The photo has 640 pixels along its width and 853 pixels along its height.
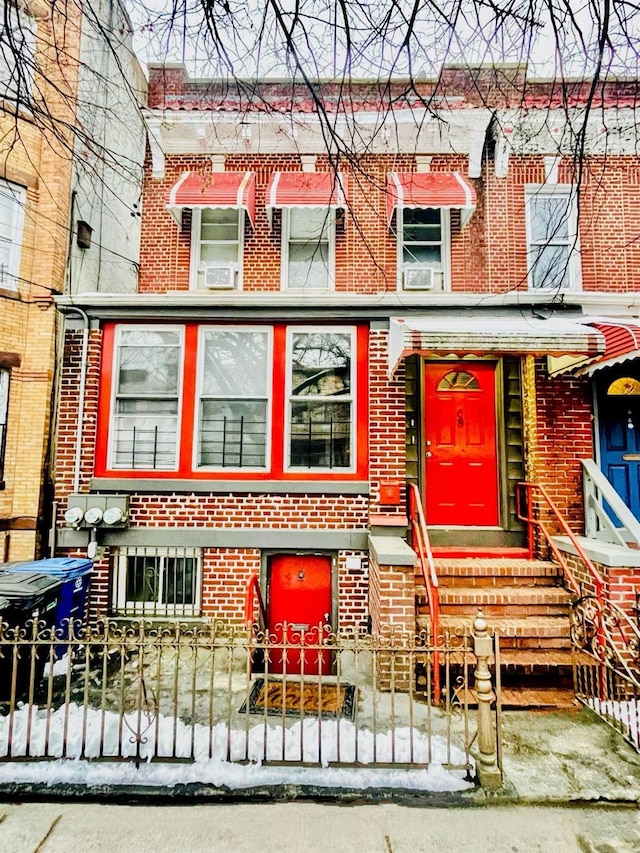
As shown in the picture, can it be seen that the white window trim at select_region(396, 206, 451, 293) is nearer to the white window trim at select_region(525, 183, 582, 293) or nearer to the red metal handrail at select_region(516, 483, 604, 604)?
the white window trim at select_region(525, 183, 582, 293)

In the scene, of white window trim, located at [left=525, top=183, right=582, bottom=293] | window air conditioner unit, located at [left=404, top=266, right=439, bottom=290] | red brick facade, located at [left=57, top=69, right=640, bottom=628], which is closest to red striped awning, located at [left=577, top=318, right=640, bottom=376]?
red brick facade, located at [left=57, top=69, right=640, bottom=628]

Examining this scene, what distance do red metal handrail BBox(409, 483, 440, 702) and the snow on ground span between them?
709 millimetres

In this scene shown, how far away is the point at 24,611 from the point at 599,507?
6979mm

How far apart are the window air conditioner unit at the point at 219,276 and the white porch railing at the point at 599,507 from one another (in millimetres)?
6587

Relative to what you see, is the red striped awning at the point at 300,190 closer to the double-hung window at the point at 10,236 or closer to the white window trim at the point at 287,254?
the white window trim at the point at 287,254

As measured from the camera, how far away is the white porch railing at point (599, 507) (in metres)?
5.81

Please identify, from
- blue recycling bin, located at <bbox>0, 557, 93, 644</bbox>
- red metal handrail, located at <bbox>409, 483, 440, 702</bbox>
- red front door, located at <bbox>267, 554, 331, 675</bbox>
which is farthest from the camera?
red front door, located at <bbox>267, 554, 331, 675</bbox>

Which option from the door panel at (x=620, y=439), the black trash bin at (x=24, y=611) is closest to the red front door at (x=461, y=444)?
the door panel at (x=620, y=439)

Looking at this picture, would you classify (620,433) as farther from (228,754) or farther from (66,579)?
(66,579)

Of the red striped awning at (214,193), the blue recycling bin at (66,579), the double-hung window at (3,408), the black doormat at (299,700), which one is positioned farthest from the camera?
the red striped awning at (214,193)

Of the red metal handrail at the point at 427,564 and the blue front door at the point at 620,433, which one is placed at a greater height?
the blue front door at the point at 620,433

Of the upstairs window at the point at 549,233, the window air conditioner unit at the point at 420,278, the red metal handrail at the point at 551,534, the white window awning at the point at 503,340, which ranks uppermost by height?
the upstairs window at the point at 549,233

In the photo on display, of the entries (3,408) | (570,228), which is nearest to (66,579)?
(3,408)

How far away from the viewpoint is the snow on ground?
3486 millimetres
